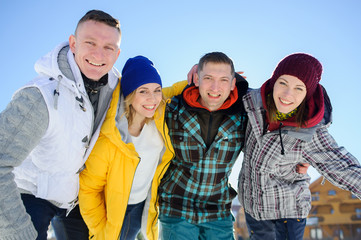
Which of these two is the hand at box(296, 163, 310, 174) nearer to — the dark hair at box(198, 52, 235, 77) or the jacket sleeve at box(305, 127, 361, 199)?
the jacket sleeve at box(305, 127, 361, 199)

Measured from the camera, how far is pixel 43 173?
2.73 m

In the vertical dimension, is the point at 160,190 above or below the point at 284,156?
below

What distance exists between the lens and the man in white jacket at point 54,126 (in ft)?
7.45

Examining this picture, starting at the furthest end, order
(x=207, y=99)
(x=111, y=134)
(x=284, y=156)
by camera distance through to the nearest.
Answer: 1. (x=207, y=99)
2. (x=284, y=156)
3. (x=111, y=134)

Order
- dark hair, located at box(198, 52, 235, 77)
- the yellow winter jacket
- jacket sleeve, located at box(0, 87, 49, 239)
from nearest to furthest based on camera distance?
1. jacket sleeve, located at box(0, 87, 49, 239)
2. the yellow winter jacket
3. dark hair, located at box(198, 52, 235, 77)

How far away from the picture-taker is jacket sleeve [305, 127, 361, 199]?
10.6 ft

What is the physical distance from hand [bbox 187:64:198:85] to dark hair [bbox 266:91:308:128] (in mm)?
972

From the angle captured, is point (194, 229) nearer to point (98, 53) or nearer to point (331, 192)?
point (98, 53)

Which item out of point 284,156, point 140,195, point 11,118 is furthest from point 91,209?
point 284,156

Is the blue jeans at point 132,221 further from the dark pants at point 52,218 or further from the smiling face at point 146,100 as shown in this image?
the smiling face at point 146,100

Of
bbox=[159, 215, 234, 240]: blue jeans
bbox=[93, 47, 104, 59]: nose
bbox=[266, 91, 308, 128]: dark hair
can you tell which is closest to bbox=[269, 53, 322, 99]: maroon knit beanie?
bbox=[266, 91, 308, 128]: dark hair

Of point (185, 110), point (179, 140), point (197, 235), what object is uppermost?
point (185, 110)

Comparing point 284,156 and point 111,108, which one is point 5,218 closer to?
point 111,108

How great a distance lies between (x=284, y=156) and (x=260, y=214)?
2.57 ft
